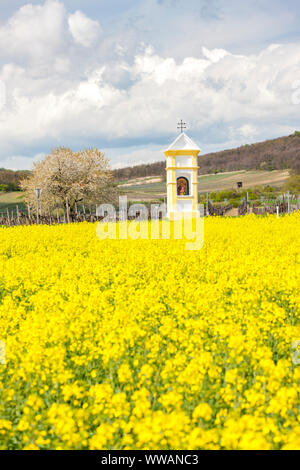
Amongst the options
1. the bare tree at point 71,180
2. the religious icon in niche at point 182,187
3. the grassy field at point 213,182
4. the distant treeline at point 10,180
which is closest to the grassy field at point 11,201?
the grassy field at point 213,182

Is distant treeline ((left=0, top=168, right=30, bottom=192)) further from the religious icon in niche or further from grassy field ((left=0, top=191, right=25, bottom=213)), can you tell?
the religious icon in niche

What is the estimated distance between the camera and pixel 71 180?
42.8 metres

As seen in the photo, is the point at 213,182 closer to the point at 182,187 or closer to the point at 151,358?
the point at 182,187

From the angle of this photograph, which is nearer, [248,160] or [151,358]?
[151,358]

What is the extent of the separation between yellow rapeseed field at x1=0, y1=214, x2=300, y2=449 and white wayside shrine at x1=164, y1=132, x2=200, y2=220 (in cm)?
2018

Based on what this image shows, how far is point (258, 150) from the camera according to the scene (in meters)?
125

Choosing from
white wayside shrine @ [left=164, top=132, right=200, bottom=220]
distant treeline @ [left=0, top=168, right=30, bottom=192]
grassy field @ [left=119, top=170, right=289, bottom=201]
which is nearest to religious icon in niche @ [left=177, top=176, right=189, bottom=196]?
white wayside shrine @ [left=164, top=132, right=200, bottom=220]

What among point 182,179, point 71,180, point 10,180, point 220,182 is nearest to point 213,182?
point 220,182

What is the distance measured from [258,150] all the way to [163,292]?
12352 cm

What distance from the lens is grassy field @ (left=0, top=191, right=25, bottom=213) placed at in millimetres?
63531

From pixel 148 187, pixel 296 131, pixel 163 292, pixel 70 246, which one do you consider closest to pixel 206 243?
pixel 70 246

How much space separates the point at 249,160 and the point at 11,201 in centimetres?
7459

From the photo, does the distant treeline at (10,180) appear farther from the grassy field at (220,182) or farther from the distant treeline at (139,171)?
the distant treeline at (139,171)
